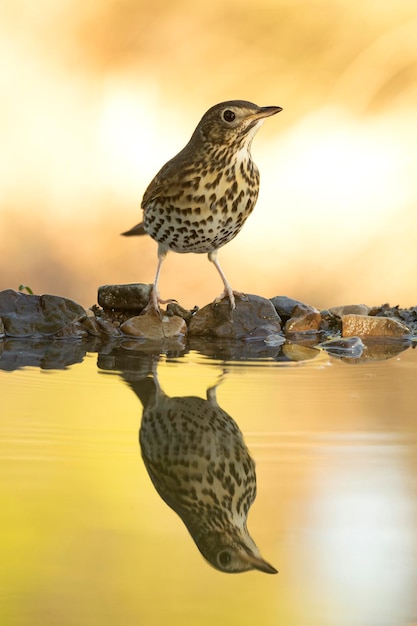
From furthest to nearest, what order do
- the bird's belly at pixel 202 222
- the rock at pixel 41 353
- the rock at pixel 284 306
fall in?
the rock at pixel 284 306, the bird's belly at pixel 202 222, the rock at pixel 41 353

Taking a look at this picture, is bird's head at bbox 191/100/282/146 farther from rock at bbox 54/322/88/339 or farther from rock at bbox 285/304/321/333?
rock at bbox 54/322/88/339

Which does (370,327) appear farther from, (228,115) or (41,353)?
(41,353)

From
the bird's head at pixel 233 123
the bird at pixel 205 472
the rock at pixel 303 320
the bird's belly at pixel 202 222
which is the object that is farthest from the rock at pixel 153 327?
the bird at pixel 205 472

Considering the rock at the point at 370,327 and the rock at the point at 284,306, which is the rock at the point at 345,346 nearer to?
the rock at the point at 370,327

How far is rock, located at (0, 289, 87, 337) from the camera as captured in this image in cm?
504

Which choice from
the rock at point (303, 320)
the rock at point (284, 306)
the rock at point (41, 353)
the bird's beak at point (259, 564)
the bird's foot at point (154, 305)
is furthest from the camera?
the rock at point (284, 306)

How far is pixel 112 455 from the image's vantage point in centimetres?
222

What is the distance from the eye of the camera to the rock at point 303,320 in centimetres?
525

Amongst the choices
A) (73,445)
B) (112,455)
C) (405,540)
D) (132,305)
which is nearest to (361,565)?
(405,540)

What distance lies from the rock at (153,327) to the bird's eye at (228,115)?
116cm

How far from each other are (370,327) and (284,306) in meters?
0.61

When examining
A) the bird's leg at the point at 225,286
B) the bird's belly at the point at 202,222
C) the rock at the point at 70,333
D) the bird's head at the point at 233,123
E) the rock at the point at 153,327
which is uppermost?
the bird's head at the point at 233,123

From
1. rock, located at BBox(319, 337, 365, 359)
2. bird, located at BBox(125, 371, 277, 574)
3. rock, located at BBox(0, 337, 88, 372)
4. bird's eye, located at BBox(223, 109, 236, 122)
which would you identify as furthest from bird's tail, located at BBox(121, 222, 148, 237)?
bird, located at BBox(125, 371, 277, 574)

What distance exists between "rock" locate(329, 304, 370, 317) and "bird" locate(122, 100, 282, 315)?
3.60 feet
